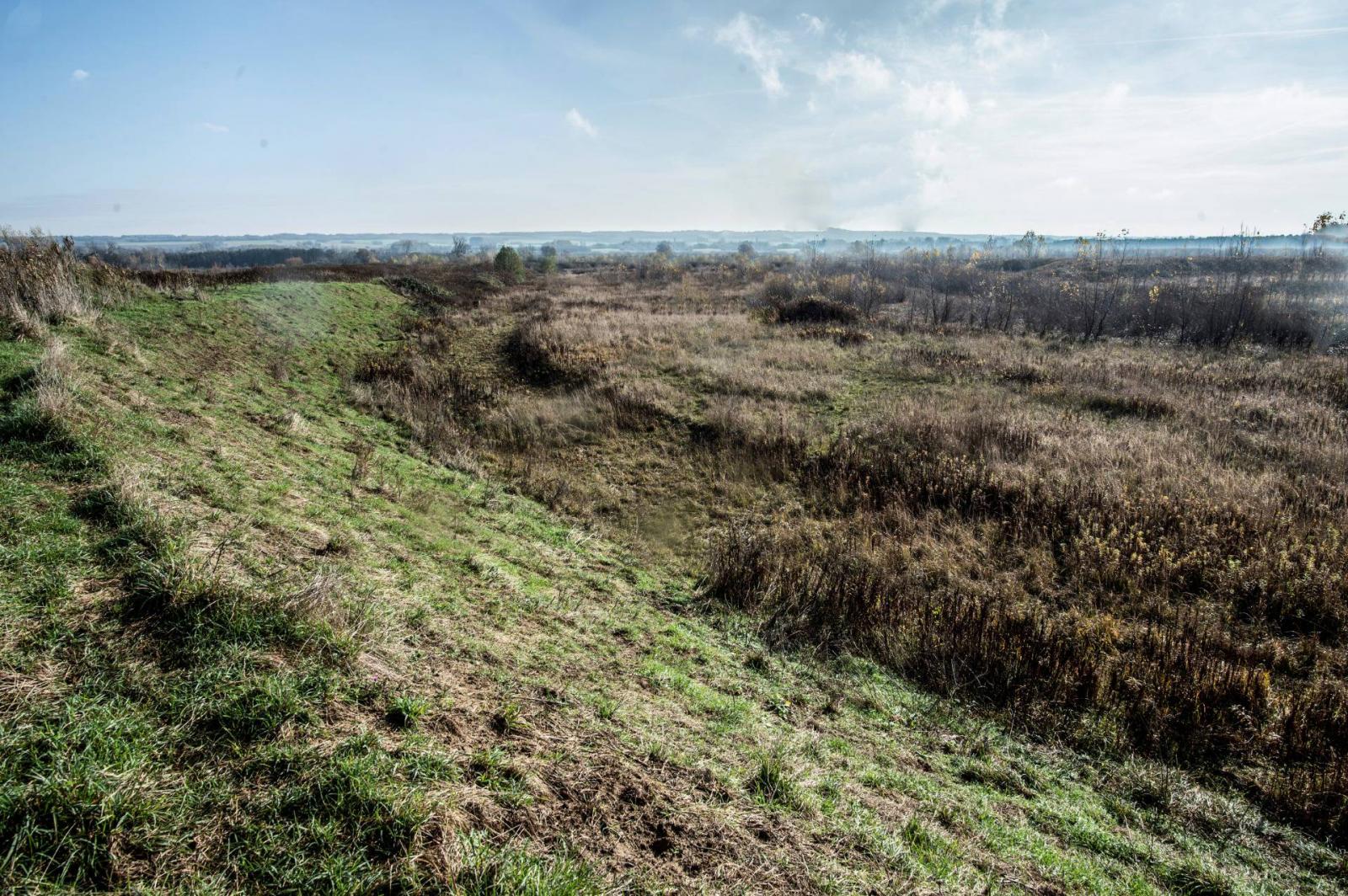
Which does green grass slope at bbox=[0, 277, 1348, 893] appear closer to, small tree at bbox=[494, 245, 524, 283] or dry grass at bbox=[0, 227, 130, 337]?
dry grass at bbox=[0, 227, 130, 337]

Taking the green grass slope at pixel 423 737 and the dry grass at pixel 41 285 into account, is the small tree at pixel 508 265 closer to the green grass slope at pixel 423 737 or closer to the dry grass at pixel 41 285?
the dry grass at pixel 41 285

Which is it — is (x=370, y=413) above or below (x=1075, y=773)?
above

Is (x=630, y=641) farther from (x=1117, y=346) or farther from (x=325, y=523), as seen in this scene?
(x=1117, y=346)

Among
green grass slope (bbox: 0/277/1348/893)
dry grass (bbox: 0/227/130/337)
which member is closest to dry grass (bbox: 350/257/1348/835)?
green grass slope (bbox: 0/277/1348/893)

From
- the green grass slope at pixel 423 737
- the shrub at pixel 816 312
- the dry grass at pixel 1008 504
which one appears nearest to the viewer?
the green grass slope at pixel 423 737

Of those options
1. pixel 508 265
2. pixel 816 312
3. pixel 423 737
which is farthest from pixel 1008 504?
pixel 508 265

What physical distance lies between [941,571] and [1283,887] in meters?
4.92

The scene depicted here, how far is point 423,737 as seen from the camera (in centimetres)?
315

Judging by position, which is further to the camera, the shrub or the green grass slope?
the shrub

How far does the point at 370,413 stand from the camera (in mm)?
13852

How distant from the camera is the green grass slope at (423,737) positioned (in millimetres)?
2457

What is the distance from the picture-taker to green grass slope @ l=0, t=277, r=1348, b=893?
2457 mm

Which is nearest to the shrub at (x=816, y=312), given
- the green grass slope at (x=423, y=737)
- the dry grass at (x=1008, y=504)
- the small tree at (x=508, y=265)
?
the dry grass at (x=1008, y=504)

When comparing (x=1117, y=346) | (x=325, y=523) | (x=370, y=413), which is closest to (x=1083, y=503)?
(x=325, y=523)
